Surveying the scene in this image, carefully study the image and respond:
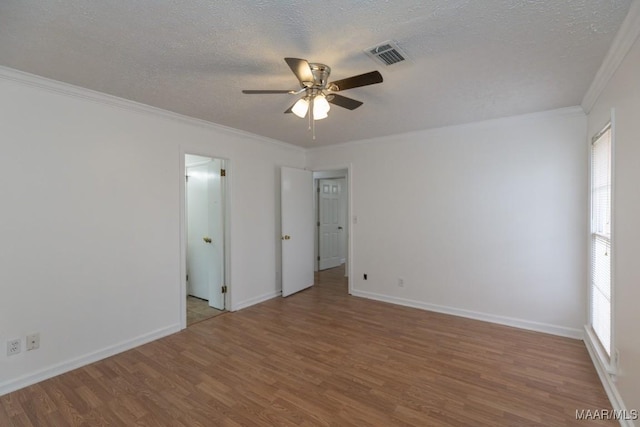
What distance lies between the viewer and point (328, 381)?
2.31 meters

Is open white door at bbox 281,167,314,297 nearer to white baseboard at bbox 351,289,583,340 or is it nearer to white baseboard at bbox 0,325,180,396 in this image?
white baseboard at bbox 351,289,583,340

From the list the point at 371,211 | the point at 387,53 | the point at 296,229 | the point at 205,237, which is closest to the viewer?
the point at 387,53

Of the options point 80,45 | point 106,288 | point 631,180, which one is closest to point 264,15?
point 80,45

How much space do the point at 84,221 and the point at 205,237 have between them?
5.44 ft

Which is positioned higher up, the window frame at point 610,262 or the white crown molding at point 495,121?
the white crown molding at point 495,121

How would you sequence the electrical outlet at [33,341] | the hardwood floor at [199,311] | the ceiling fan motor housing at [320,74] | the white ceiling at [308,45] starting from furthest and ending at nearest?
the hardwood floor at [199,311] → the electrical outlet at [33,341] → the ceiling fan motor housing at [320,74] → the white ceiling at [308,45]

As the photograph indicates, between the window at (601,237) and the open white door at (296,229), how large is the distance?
3.54 m

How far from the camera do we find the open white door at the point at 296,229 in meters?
4.51

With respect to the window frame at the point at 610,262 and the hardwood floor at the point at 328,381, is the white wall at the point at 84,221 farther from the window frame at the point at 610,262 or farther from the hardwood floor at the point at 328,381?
the window frame at the point at 610,262

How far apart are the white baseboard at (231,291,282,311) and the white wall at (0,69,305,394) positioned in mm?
799

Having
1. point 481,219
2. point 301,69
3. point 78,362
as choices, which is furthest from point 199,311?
point 481,219

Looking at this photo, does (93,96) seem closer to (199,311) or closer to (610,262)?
(199,311)

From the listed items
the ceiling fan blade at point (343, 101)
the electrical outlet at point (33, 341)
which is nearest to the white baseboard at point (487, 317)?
the ceiling fan blade at point (343, 101)

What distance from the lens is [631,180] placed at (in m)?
1.72
